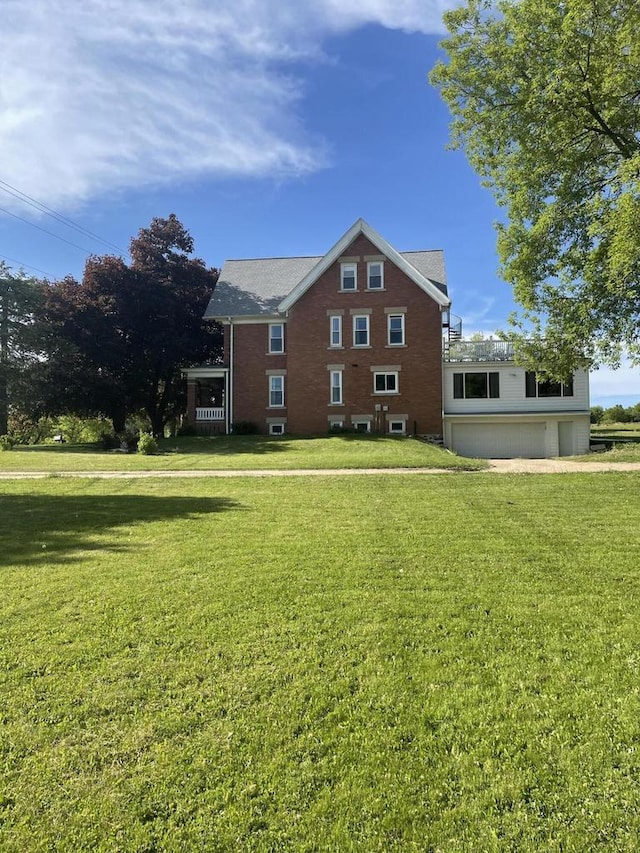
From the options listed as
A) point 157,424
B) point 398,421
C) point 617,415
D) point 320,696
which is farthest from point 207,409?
point 617,415

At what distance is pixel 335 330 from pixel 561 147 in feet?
53.1

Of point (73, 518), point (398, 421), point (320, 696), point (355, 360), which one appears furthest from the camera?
point (355, 360)

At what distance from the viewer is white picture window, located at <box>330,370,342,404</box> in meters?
28.4

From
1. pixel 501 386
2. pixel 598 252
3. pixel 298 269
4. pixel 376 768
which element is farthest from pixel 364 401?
pixel 376 768

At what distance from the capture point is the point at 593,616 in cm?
446

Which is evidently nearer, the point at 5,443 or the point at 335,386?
the point at 5,443

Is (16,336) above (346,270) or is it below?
below

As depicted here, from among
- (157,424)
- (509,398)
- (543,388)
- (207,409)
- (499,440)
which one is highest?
(543,388)

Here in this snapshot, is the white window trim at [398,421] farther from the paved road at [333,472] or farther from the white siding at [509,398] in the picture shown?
the paved road at [333,472]

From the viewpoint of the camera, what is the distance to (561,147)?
13508 mm

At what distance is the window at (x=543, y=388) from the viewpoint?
26.5 meters

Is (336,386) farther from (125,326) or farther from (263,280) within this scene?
(125,326)

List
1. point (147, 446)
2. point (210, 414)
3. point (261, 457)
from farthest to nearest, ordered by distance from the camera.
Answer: point (210, 414) → point (147, 446) → point (261, 457)

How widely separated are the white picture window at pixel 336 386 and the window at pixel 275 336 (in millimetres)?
3848
